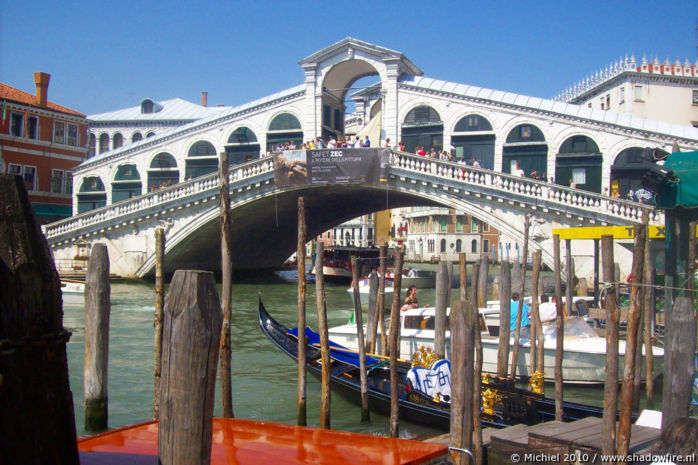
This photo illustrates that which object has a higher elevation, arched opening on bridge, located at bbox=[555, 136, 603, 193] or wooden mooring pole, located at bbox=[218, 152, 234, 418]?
arched opening on bridge, located at bbox=[555, 136, 603, 193]

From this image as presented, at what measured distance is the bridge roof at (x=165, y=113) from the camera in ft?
92.8

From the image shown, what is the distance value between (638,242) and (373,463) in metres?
2.77

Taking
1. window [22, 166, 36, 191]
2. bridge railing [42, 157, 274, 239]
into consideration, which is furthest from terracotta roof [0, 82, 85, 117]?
bridge railing [42, 157, 274, 239]

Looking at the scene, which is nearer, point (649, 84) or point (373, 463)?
point (373, 463)

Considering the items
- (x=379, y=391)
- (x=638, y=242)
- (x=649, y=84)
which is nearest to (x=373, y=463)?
(x=638, y=242)

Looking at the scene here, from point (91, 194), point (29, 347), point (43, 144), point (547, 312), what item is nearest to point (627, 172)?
point (547, 312)

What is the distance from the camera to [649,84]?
27578 millimetres

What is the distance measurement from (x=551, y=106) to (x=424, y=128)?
10.8 ft

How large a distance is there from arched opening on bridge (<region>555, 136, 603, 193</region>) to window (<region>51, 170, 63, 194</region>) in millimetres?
16675

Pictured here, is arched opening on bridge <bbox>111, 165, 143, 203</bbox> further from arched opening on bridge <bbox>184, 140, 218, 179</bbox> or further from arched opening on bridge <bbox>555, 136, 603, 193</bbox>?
arched opening on bridge <bbox>555, 136, 603, 193</bbox>

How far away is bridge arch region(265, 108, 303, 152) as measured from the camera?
61.9ft

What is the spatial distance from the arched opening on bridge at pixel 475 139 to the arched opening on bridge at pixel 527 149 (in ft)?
1.40

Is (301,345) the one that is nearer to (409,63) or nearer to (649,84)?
(409,63)

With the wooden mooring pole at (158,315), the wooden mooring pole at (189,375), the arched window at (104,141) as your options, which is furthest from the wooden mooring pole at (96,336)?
the arched window at (104,141)
